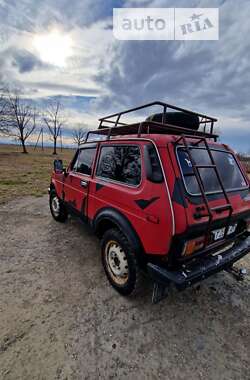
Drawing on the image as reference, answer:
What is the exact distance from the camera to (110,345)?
1.86 metres

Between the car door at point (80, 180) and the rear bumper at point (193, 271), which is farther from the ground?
the car door at point (80, 180)

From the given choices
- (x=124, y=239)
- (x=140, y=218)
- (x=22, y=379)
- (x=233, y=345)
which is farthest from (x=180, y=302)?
(x=22, y=379)

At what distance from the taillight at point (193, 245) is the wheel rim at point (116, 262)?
2.57ft

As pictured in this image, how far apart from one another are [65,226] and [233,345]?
3.52m

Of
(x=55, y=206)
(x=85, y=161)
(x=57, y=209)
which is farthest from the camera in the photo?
(x=55, y=206)

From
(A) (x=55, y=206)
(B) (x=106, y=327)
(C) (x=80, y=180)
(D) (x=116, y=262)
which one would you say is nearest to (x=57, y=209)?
(A) (x=55, y=206)

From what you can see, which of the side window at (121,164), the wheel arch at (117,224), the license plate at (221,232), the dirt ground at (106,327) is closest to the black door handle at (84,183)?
the side window at (121,164)

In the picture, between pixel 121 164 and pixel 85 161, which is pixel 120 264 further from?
pixel 85 161

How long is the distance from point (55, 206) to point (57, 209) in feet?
0.48

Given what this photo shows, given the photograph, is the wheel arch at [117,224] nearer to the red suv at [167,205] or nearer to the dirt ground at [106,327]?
the red suv at [167,205]

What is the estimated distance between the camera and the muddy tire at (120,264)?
219 centimetres

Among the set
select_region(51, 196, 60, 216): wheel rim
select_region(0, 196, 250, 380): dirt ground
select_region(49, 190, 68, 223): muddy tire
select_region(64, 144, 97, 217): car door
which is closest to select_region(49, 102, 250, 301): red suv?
select_region(64, 144, 97, 217): car door

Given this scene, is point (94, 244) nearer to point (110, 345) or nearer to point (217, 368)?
point (110, 345)

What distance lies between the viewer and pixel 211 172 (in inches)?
88.9
